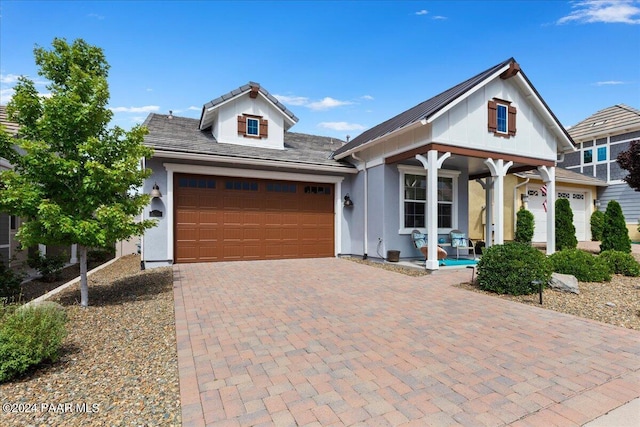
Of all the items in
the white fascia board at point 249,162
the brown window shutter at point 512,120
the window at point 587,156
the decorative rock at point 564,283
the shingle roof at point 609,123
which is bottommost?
the decorative rock at point 564,283

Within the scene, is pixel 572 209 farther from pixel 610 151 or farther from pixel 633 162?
pixel 633 162

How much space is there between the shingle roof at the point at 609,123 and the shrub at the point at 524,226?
10.3 metres

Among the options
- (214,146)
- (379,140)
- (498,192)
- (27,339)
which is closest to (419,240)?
(498,192)

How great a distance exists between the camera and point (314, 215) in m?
11.1

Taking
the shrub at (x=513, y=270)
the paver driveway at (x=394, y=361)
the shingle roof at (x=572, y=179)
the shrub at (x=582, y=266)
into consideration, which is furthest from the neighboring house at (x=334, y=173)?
the shingle roof at (x=572, y=179)

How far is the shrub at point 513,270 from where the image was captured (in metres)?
6.07

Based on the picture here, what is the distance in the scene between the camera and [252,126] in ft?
38.2

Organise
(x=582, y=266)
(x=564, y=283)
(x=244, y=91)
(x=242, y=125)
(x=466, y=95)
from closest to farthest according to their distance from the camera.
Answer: (x=564, y=283), (x=582, y=266), (x=466, y=95), (x=244, y=91), (x=242, y=125)

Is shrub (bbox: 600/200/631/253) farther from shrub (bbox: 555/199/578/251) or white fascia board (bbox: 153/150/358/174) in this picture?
white fascia board (bbox: 153/150/358/174)

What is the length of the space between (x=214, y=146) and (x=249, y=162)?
1.50 meters

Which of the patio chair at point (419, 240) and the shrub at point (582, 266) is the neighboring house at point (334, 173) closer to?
the patio chair at point (419, 240)

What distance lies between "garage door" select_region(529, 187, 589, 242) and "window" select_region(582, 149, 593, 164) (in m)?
3.49

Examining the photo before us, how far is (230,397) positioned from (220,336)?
145cm

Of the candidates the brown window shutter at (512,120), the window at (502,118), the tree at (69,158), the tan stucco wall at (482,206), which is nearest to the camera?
the tree at (69,158)
